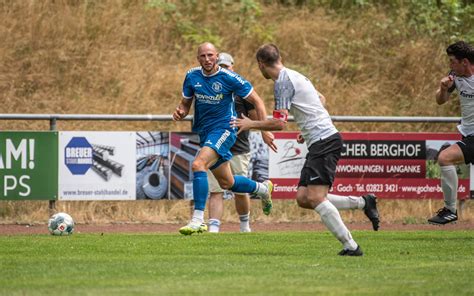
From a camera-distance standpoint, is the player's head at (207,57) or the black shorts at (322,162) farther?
the player's head at (207,57)

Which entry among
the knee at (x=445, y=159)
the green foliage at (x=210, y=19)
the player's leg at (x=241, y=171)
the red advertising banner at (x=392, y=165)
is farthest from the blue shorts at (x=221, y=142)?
the green foliage at (x=210, y=19)

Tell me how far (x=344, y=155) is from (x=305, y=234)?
3354 millimetres

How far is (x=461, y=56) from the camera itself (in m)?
13.2

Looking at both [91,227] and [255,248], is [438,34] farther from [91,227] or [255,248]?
[255,248]

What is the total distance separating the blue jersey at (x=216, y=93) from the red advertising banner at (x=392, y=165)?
408 centimetres

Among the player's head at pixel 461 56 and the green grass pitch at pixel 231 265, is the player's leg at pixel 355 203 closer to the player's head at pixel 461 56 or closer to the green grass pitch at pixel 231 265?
the green grass pitch at pixel 231 265

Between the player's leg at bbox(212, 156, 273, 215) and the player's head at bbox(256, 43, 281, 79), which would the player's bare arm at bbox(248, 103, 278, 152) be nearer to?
the player's leg at bbox(212, 156, 273, 215)

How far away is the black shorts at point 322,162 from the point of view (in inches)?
416

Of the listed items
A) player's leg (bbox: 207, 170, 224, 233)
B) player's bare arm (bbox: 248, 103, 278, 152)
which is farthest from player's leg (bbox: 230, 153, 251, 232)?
player's bare arm (bbox: 248, 103, 278, 152)

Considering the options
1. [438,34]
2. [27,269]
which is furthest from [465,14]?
[27,269]

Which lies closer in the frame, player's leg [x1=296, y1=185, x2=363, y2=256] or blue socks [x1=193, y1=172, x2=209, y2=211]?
player's leg [x1=296, y1=185, x2=363, y2=256]

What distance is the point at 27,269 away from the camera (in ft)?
31.7

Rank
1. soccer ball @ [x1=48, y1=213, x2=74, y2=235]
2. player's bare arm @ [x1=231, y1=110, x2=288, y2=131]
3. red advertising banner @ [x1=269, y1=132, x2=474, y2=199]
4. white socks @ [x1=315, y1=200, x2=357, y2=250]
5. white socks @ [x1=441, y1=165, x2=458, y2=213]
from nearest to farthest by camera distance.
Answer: white socks @ [x1=315, y1=200, x2=357, y2=250] < player's bare arm @ [x1=231, y1=110, x2=288, y2=131] < white socks @ [x1=441, y1=165, x2=458, y2=213] < soccer ball @ [x1=48, y1=213, x2=74, y2=235] < red advertising banner @ [x1=269, y1=132, x2=474, y2=199]

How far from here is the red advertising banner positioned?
17.5 meters
